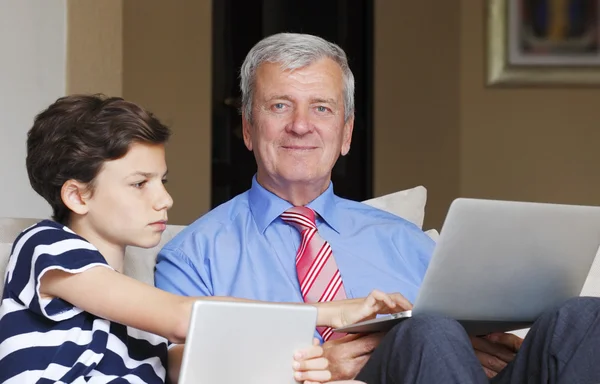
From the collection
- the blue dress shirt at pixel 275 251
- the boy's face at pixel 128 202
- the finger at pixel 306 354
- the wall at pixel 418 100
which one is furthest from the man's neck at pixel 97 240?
the wall at pixel 418 100

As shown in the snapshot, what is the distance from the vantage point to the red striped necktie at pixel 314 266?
2.07 metres

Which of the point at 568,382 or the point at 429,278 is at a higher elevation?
the point at 429,278

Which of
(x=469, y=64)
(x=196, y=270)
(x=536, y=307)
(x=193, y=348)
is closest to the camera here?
(x=193, y=348)

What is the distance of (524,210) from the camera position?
5.00ft

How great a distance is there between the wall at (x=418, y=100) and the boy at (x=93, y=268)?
3.27m

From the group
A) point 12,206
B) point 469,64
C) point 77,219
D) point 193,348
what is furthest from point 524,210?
point 469,64

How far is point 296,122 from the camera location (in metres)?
2.21

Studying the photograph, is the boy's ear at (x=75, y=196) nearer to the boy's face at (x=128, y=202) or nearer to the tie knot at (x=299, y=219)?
the boy's face at (x=128, y=202)

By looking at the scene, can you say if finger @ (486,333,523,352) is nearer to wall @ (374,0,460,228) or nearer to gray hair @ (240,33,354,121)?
gray hair @ (240,33,354,121)

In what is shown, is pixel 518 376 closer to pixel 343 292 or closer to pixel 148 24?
pixel 343 292

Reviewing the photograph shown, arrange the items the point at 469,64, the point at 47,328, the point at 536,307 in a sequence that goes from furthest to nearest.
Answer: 1. the point at 469,64
2. the point at 536,307
3. the point at 47,328


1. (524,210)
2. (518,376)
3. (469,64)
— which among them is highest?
(469,64)

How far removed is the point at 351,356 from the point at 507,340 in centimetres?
33

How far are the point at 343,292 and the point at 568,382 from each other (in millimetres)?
709
